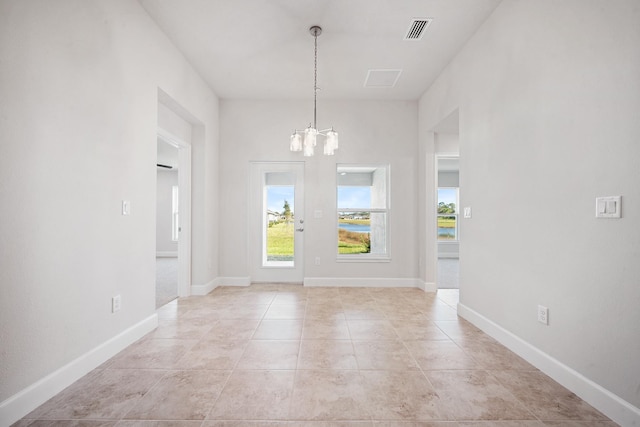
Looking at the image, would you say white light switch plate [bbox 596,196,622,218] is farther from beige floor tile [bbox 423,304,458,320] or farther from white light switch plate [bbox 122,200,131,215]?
white light switch plate [bbox 122,200,131,215]

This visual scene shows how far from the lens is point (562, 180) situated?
2047 mm

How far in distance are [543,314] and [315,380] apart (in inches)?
64.5

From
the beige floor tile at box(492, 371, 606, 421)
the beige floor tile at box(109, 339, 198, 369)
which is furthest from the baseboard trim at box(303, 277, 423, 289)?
the beige floor tile at box(492, 371, 606, 421)

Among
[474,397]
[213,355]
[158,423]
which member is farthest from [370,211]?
[158,423]

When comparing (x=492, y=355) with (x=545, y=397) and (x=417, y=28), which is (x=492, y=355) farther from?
(x=417, y=28)

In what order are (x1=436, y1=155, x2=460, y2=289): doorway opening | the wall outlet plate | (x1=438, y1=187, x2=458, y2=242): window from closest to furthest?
the wall outlet plate → (x1=436, y1=155, x2=460, y2=289): doorway opening → (x1=438, y1=187, x2=458, y2=242): window

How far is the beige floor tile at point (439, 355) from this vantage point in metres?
2.27

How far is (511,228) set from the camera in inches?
102

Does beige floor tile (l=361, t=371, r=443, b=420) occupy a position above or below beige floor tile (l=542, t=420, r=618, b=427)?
above

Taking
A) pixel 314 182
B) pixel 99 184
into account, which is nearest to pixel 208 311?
pixel 99 184

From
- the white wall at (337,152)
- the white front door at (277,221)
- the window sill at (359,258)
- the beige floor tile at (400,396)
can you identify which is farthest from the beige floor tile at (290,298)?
the beige floor tile at (400,396)

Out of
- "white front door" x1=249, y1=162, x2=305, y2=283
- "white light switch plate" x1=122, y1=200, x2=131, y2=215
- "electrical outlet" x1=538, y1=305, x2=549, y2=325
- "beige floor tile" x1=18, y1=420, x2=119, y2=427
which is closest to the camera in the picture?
"beige floor tile" x1=18, y1=420, x2=119, y2=427

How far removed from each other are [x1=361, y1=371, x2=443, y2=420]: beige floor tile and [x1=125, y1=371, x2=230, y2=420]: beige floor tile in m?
0.93

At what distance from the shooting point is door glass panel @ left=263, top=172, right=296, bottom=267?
514 centimetres
